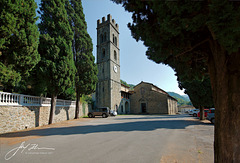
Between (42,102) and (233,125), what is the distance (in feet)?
42.4

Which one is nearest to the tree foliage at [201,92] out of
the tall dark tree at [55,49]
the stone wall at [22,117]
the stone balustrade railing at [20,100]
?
the tall dark tree at [55,49]

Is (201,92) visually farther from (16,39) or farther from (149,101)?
(149,101)

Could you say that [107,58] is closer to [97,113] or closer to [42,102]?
[97,113]

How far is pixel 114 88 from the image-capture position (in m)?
32.8

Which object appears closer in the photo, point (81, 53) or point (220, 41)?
point (220, 41)

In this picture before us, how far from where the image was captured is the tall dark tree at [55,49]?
36.4 feet

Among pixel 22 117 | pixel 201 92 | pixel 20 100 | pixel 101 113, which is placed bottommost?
pixel 101 113

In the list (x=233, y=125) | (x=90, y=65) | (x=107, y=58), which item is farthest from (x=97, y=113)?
(x=233, y=125)

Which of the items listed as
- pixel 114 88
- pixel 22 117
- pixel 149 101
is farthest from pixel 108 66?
pixel 22 117

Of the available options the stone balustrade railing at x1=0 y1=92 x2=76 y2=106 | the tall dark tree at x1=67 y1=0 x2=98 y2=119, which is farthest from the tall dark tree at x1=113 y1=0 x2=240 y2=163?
the tall dark tree at x1=67 y1=0 x2=98 y2=119

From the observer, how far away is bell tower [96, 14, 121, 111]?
31.5 m

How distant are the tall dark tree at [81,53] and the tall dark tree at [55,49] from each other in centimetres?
422

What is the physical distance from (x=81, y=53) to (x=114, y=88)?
1620cm

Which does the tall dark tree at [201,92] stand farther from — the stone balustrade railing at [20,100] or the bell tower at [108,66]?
the bell tower at [108,66]
